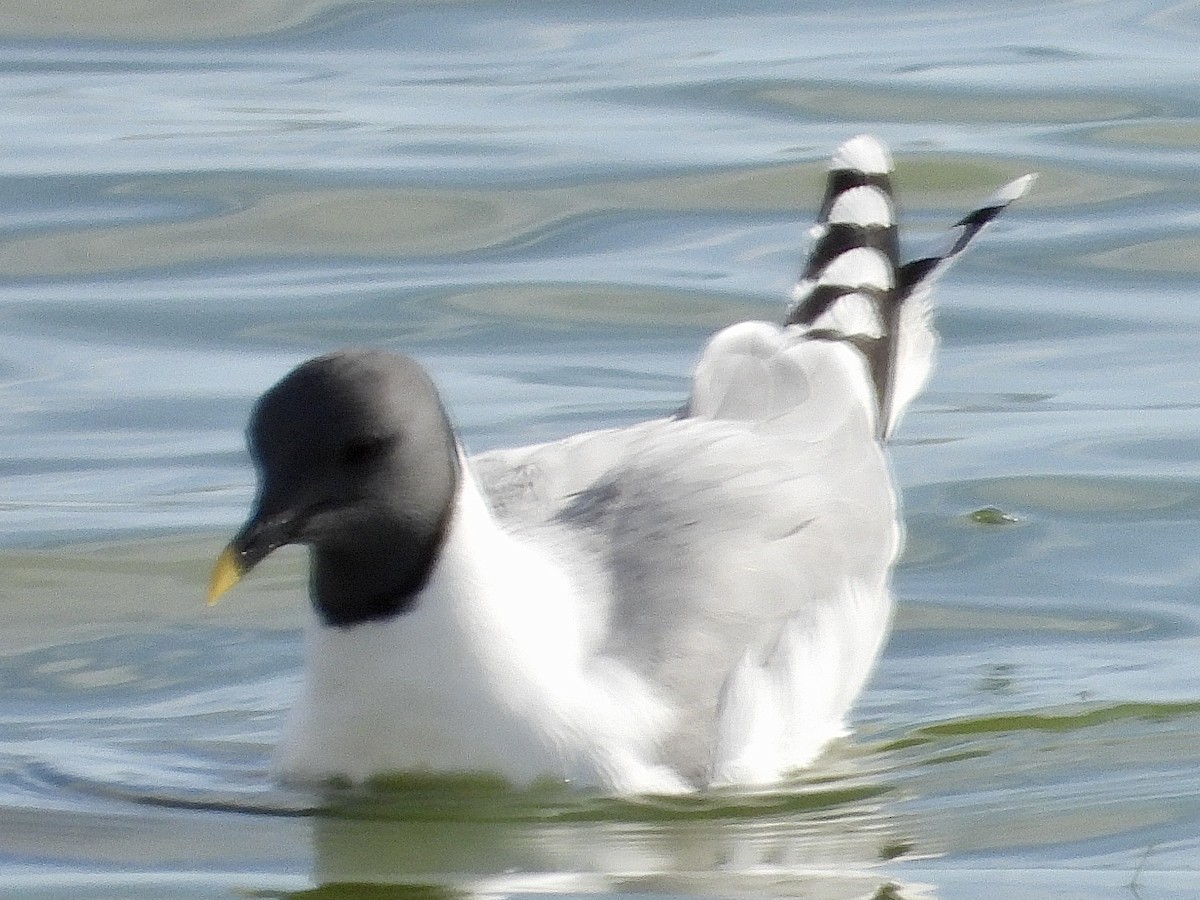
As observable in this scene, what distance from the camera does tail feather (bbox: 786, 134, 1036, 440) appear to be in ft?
23.3

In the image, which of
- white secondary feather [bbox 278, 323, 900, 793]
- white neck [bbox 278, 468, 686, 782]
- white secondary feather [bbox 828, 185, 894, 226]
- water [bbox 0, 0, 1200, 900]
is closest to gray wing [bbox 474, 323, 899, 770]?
white secondary feather [bbox 278, 323, 900, 793]

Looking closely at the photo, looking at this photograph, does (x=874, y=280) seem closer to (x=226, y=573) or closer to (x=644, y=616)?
(x=644, y=616)

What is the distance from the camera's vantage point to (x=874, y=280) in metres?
7.22

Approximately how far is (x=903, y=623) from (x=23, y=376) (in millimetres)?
3184

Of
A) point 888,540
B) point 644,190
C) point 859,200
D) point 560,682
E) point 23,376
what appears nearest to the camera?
point 560,682

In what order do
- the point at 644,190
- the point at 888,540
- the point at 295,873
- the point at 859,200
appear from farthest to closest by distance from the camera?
the point at 644,190
the point at 859,200
the point at 888,540
the point at 295,873

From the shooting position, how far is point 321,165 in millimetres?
11023

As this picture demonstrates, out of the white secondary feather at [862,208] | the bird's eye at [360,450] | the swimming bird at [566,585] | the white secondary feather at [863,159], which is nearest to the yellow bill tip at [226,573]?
the swimming bird at [566,585]

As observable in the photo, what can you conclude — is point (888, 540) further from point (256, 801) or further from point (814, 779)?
point (256, 801)

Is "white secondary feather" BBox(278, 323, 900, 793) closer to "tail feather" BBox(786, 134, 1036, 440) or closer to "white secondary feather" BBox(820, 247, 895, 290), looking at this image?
"tail feather" BBox(786, 134, 1036, 440)

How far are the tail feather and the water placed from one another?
0.42 m

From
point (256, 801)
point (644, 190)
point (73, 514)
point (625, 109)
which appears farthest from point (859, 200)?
point (625, 109)

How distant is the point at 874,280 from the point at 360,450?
2.37m

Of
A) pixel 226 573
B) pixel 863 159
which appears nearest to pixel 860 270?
pixel 863 159
